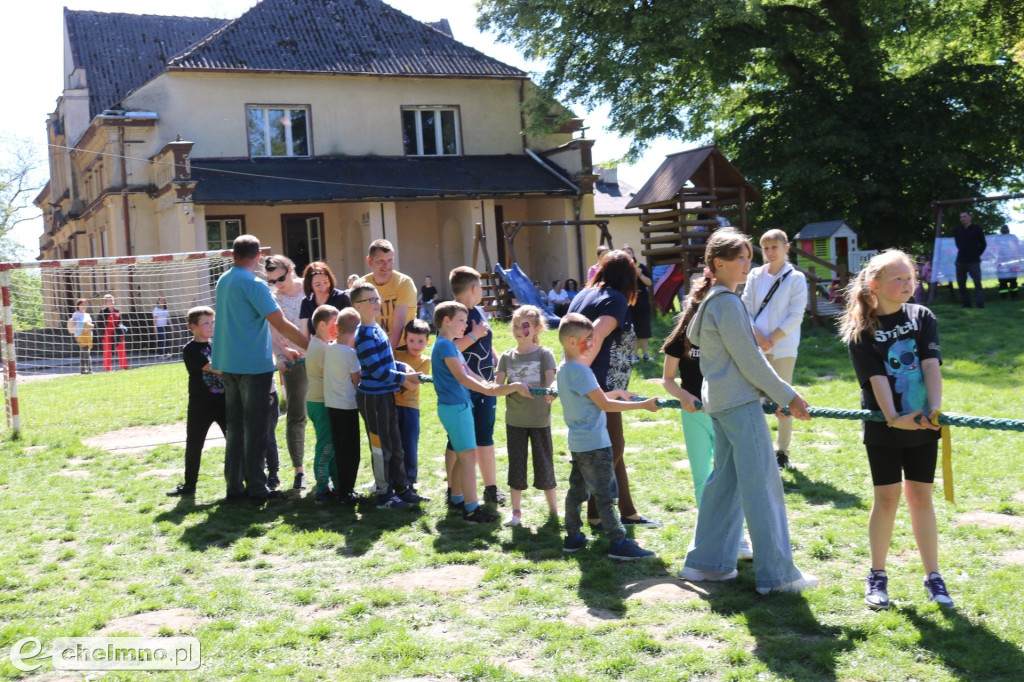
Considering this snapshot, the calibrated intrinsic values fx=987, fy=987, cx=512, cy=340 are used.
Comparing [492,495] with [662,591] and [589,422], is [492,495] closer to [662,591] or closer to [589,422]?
[589,422]

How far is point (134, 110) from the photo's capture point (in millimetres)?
27328

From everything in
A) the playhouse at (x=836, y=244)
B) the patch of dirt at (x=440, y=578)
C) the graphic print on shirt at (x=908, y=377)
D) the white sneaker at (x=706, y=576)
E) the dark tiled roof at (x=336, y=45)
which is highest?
the dark tiled roof at (x=336, y=45)

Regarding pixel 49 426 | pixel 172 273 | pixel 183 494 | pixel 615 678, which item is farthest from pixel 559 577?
pixel 172 273

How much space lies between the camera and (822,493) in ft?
23.2

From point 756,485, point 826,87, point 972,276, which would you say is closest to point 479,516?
point 756,485

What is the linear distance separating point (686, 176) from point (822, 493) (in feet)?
36.0

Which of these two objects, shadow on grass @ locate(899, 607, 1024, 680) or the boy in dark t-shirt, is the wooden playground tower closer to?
the boy in dark t-shirt

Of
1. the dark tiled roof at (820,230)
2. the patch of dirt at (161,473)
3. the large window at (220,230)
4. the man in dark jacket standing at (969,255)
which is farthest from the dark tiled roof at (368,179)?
the patch of dirt at (161,473)

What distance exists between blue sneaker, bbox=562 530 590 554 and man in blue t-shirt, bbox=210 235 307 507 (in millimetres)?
2825

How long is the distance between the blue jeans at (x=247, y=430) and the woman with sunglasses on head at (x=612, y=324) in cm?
282

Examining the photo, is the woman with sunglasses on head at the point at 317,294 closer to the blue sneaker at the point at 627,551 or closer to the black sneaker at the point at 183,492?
the black sneaker at the point at 183,492

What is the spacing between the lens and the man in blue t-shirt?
299 inches

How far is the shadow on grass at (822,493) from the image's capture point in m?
6.75

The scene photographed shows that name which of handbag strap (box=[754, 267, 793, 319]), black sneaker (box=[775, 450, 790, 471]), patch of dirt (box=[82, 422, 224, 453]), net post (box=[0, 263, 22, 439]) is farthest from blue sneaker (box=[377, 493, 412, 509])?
net post (box=[0, 263, 22, 439])
